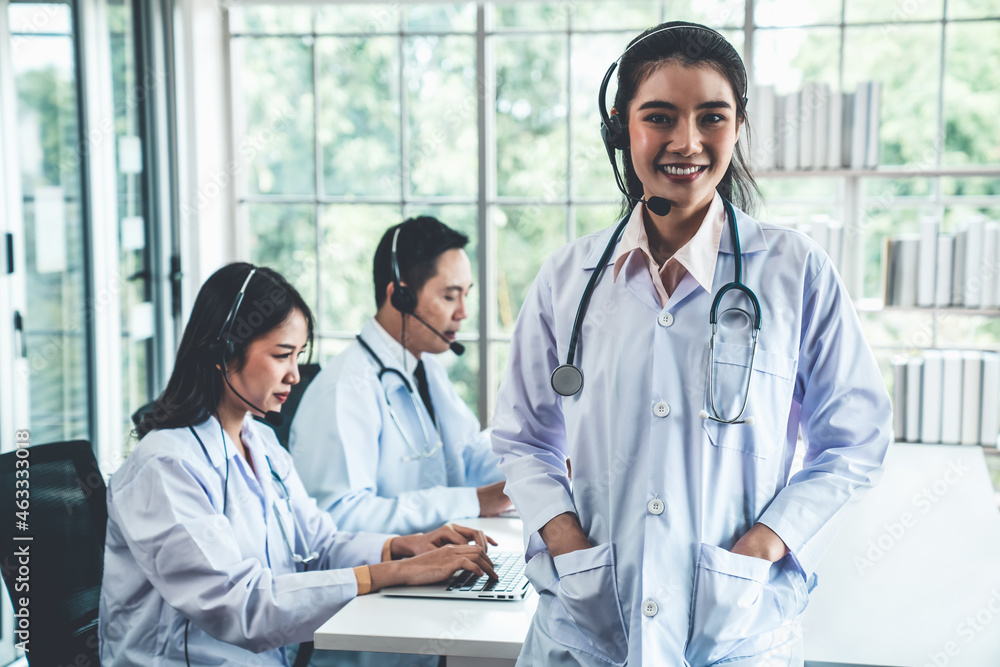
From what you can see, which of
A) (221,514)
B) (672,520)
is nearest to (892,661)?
(672,520)

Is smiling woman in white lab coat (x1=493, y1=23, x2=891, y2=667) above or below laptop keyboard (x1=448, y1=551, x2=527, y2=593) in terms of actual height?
above

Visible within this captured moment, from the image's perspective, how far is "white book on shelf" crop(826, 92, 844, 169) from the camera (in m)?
3.03

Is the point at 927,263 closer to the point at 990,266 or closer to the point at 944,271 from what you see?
the point at 944,271

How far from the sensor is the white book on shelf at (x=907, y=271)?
118 inches

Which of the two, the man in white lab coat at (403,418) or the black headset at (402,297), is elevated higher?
the black headset at (402,297)

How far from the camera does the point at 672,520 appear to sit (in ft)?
3.56

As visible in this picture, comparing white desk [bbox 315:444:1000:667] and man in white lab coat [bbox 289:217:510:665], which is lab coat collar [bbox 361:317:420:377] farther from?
white desk [bbox 315:444:1000:667]

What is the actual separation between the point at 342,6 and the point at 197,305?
2468 millimetres

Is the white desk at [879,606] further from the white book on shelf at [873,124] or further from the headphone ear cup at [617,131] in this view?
the white book on shelf at [873,124]

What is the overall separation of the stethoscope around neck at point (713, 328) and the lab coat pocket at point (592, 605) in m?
0.23

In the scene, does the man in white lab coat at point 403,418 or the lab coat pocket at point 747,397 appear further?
the man in white lab coat at point 403,418

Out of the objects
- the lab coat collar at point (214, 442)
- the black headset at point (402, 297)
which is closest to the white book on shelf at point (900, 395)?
the black headset at point (402, 297)

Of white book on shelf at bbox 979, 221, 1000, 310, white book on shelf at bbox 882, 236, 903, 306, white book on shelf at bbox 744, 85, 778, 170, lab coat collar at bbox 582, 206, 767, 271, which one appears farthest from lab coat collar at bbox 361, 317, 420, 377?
white book on shelf at bbox 979, 221, 1000, 310

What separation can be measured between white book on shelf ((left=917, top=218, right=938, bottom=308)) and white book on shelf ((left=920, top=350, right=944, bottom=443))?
22 centimetres
